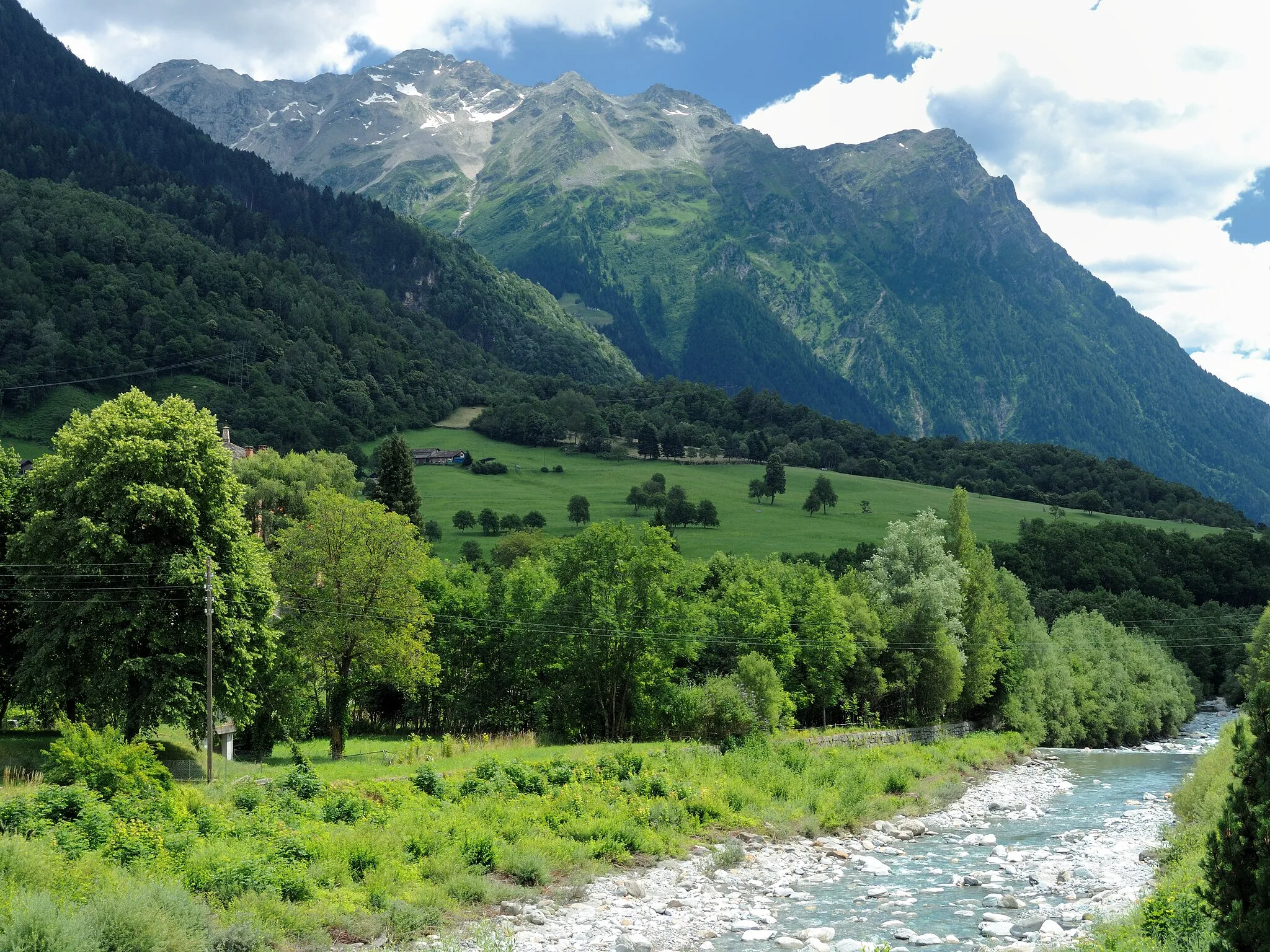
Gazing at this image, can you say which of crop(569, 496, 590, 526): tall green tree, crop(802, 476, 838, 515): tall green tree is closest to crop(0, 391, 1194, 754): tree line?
crop(569, 496, 590, 526): tall green tree

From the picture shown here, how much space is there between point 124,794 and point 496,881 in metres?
10.9

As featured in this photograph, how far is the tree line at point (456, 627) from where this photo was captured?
3909 cm

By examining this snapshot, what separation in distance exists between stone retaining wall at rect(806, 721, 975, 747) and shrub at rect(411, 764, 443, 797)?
1017 inches

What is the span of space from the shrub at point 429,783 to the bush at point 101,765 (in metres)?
8.82

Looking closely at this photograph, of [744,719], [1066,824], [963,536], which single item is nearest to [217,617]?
[744,719]

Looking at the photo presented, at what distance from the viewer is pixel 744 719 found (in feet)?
174

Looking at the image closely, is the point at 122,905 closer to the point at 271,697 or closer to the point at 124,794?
the point at 124,794

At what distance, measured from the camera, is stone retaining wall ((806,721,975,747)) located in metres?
58.0

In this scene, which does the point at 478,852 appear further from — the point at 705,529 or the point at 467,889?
the point at 705,529

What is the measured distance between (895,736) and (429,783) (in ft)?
124

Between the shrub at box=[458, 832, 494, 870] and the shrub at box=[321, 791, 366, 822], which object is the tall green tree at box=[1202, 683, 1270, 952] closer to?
the shrub at box=[458, 832, 494, 870]

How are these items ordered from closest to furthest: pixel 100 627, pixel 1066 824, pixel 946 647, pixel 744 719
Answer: pixel 100 627 < pixel 1066 824 < pixel 744 719 < pixel 946 647

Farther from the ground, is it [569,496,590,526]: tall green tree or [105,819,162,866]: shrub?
[569,496,590,526]: tall green tree

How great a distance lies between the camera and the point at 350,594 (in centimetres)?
4881
